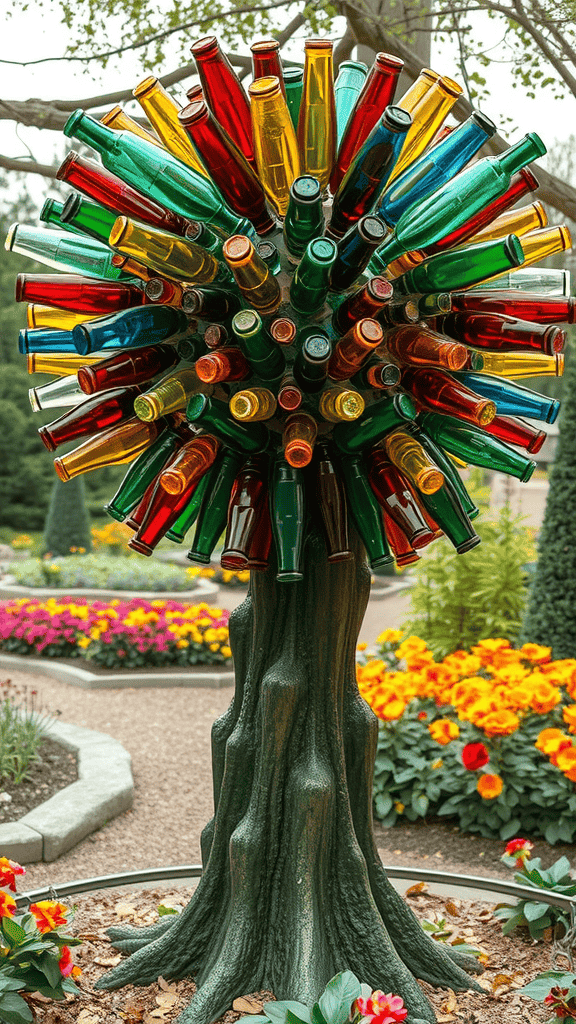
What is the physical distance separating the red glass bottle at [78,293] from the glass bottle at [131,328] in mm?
35

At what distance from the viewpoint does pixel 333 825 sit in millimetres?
1918

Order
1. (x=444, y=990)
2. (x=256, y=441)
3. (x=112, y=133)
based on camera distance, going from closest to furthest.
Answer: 1. (x=112, y=133)
2. (x=256, y=441)
3. (x=444, y=990)

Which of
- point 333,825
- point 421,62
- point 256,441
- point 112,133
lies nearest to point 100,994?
point 333,825

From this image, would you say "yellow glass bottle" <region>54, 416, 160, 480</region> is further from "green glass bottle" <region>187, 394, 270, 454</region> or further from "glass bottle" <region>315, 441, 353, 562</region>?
"glass bottle" <region>315, 441, 353, 562</region>

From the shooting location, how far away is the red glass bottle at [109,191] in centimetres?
158

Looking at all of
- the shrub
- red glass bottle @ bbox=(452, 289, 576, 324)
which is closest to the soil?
the shrub

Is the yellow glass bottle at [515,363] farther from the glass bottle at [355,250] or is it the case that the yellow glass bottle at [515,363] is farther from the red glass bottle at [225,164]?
the red glass bottle at [225,164]

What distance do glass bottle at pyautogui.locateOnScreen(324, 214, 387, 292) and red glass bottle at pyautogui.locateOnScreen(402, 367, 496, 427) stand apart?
219 mm

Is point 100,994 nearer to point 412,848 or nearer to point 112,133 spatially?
point 112,133

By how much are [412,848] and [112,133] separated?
3.62 meters

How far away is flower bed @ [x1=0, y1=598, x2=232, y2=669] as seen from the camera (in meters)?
8.04

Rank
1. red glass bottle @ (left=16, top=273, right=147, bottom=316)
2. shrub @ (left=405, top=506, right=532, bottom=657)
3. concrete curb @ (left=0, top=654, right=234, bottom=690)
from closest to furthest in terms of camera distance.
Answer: red glass bottle @ (left=16, top=273, right=147, bottom=316), shrub @ (left=405, top=506, right=532, bottom=657), concrete curb @ (left=0, top=654, right=234, bottom=690)

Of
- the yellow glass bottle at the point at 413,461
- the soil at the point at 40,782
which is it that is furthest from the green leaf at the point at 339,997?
the soil at the point at 40,782

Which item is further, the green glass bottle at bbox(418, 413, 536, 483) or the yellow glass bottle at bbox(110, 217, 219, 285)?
the green glass bottle at bbox(418, 413, 536, 483)
